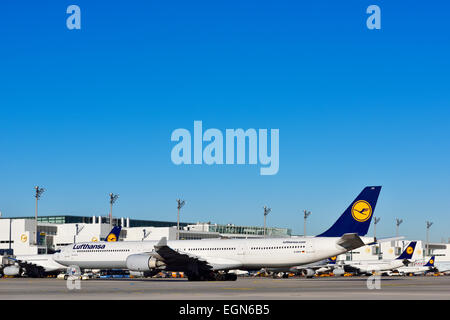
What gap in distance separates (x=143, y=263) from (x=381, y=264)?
43.2 metres

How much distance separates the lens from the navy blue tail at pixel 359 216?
59.7m

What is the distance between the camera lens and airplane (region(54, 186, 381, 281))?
59.1m

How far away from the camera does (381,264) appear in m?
89.8

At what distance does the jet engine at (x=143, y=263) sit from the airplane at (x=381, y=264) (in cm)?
4062

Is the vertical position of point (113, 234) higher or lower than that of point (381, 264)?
higher

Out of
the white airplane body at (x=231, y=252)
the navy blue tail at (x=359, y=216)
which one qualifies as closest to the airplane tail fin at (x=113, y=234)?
the white airplane body at (x=231, y=252)

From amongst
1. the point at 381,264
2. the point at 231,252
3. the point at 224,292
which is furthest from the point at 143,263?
the point at 381,264

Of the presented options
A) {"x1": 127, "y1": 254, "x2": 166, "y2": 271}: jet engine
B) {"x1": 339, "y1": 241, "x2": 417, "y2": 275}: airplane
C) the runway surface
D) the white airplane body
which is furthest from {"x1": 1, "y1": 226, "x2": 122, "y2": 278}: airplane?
{"x1": 339, "y1": 241, "x2": 417, "y2": 275}: airplane

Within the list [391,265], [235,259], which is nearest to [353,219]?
[235,259]

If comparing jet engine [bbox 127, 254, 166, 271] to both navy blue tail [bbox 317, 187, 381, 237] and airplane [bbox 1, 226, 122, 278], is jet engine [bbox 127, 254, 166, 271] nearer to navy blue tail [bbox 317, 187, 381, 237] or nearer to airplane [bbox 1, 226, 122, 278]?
navy blue tail [bbox 317, 187, 381, 237]

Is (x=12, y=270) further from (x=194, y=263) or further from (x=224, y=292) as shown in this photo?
(x=224, y=292)
